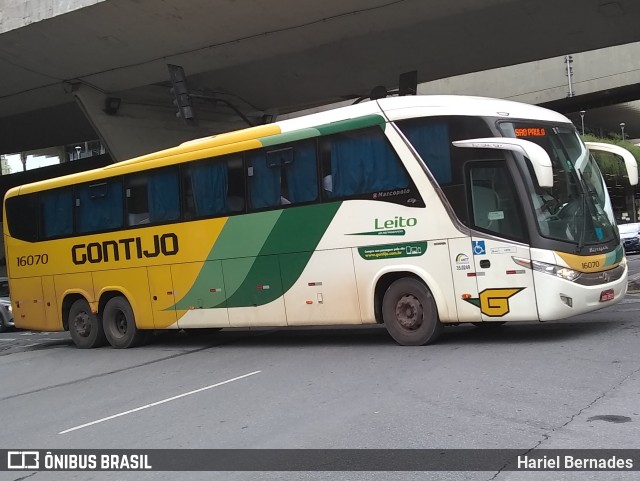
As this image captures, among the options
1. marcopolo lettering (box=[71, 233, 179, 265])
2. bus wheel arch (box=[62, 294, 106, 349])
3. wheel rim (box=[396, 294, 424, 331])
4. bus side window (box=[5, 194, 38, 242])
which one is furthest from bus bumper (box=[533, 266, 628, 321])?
bus side window (box=[5, 194, 38, 242])

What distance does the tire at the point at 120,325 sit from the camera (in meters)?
13.7

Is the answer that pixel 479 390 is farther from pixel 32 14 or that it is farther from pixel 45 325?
A: pixel 32 14

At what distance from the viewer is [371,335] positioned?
12.1 m

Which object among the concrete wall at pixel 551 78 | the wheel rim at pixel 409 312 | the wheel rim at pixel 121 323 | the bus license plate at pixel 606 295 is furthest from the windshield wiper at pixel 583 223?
the concrete wall at pixel 551 78

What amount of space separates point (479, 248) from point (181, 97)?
1160 centimetres

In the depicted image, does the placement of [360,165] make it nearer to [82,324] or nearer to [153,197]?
[153,197]

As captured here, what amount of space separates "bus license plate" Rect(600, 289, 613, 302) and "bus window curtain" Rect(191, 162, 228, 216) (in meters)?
6.34

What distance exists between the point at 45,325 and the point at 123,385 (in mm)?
6547

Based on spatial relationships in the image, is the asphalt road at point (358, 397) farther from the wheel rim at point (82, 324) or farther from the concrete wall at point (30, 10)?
the concrete wall at point (30, 10)

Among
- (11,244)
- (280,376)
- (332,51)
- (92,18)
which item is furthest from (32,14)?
(280,376)

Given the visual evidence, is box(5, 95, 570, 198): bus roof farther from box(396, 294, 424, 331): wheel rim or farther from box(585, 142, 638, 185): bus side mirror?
box(396, 294, 424, 331): wheel rim

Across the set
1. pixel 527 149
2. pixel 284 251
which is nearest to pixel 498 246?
pixel 527 149

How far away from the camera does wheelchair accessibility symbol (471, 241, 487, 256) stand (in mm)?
9188

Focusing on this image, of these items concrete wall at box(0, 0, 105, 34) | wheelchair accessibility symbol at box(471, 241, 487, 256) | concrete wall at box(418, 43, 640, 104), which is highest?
concrete wall at box(418, 43, 640, 104)
